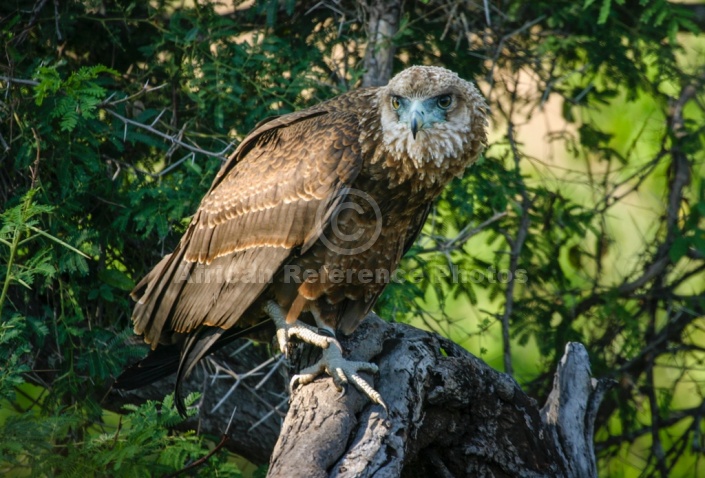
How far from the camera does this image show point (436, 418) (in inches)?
146

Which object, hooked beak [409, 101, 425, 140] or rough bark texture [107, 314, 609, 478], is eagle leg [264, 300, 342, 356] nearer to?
rough bark texture [107, 314, 609, 478]

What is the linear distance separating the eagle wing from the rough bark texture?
597 mm

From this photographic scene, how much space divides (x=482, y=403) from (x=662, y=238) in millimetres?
2671

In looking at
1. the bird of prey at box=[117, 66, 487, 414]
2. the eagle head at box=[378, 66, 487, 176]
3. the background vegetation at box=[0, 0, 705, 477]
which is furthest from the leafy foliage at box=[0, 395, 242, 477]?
the eagle head at box=[378, 66, 487, 176]

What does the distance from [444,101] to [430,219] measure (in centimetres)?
183

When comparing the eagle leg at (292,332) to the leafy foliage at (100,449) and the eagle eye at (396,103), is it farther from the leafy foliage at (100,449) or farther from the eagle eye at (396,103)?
the eagle eye at (396,103)

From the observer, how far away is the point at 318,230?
373 cm

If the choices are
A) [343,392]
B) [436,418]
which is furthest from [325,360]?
[436,418]

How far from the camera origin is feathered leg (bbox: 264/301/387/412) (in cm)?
352

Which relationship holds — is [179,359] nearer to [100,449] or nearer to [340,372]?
[100,449]

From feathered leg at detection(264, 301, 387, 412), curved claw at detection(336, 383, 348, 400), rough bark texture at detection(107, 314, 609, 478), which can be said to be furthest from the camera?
feathered leg at detection(264, 301, 387, 412)

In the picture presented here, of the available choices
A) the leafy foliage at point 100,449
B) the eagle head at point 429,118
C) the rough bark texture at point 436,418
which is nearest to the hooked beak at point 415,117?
the eagle head at point 429,118

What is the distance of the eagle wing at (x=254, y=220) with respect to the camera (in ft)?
12.4

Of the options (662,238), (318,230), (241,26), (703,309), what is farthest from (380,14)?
(703,309)
